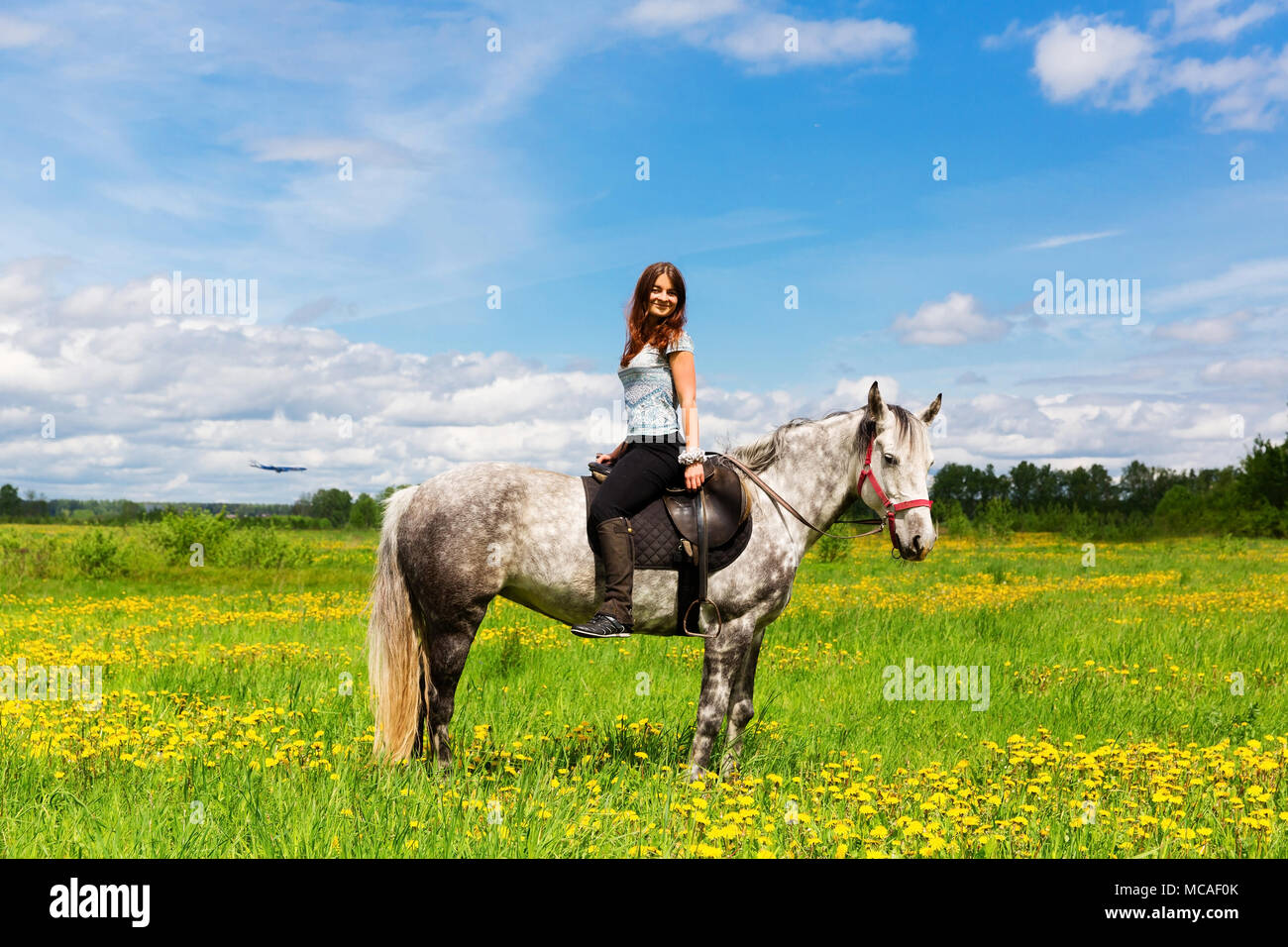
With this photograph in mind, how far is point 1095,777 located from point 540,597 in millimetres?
4185

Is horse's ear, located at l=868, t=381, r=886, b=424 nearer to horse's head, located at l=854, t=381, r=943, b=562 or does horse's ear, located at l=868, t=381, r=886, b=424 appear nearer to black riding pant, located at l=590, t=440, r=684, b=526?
horse's head, located at l=854, t=381, r=943, b=562

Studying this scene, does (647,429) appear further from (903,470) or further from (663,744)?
(663,744)

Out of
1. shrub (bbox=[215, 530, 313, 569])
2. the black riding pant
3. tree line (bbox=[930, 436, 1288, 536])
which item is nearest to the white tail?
the black riding pant

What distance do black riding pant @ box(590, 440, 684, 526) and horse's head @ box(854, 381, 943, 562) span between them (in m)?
1.51

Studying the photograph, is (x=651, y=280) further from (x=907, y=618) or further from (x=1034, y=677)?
(x=907, y=618)

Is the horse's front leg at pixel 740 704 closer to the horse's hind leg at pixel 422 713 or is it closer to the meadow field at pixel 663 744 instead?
the meadow field at pixel 663 744

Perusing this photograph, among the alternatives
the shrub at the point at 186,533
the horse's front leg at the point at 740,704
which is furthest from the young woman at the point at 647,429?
the shrub at the point at 186,533

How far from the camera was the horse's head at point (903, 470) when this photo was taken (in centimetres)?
604

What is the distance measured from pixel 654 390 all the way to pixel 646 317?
21.3 inches

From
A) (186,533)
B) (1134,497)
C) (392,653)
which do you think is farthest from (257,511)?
(1134,497)

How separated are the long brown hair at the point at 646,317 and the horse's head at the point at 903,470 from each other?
1521 millimetres

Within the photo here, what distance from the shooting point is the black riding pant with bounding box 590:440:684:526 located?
235 inches

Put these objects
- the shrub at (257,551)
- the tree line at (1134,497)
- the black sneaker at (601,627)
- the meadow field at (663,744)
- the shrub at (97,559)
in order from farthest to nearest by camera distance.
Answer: the tree line at (1134,497) → the shrub at (257,551) → the shrub at (97,559) → the black sneaker at (601,627) → the meadow field at (663,744)

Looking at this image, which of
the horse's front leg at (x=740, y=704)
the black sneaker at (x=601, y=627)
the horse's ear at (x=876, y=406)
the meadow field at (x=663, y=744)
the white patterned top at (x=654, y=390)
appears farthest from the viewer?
the horse's front leg at (x=740, y=704)
